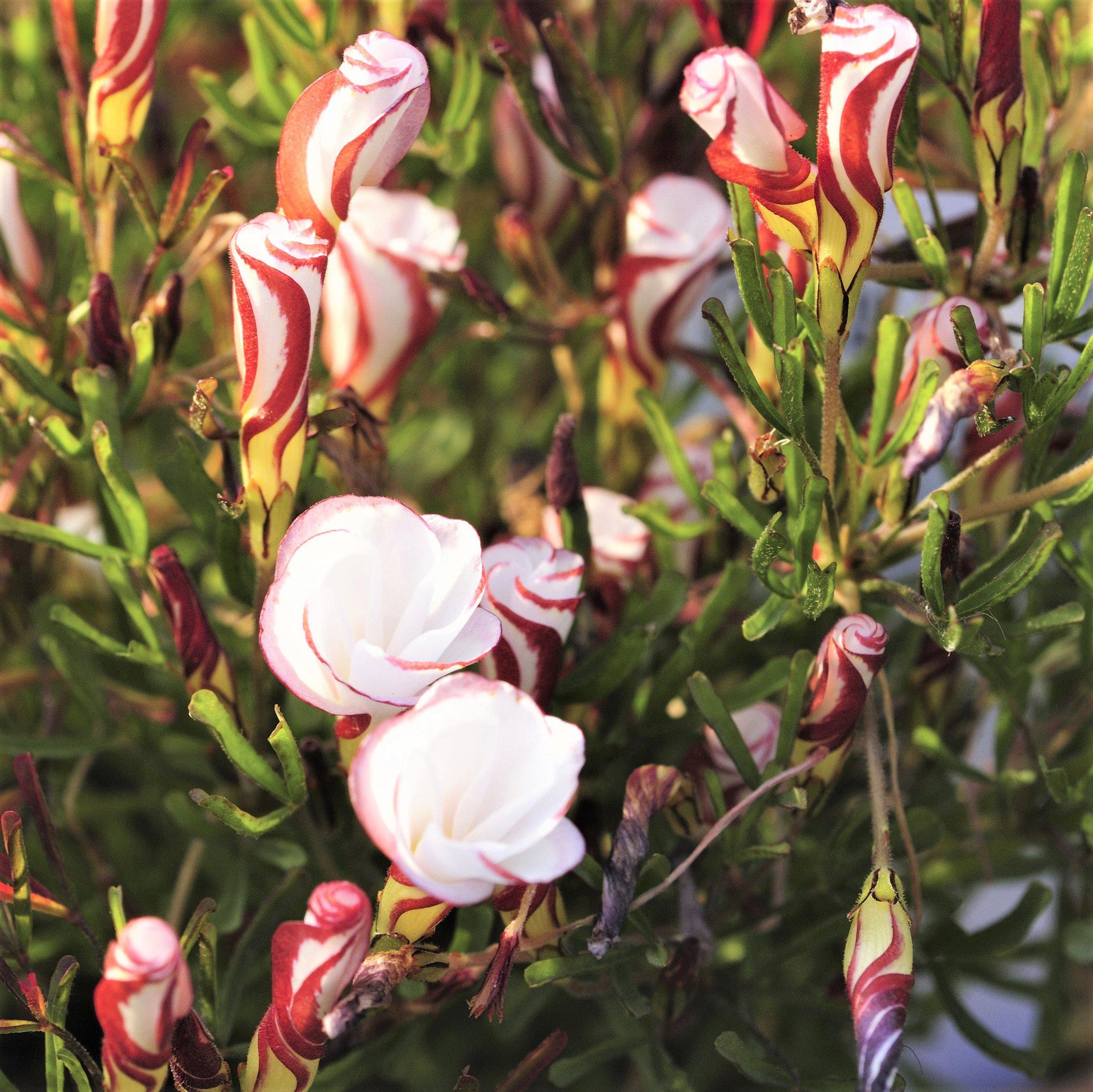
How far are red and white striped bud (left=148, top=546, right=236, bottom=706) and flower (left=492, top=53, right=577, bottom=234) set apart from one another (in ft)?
0.75

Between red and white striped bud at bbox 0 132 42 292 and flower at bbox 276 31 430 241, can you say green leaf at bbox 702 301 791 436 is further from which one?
red and white striped bud at bbox 0 132 42 292

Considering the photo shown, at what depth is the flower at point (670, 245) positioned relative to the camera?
0.40 meters

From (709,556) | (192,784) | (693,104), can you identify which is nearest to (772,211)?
(693,104)

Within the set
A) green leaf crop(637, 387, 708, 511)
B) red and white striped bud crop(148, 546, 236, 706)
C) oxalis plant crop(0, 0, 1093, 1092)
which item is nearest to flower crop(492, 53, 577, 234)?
oxalis plant crop(0, 0, 1093, 1092)

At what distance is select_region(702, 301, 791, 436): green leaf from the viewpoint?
0.89 ft

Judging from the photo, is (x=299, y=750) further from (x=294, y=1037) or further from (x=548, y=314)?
(x=548, y=314)

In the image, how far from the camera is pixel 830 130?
0.26 metres

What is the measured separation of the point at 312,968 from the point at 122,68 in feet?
0.84

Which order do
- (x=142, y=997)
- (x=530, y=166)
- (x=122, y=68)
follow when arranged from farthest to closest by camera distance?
(x=530, y=166)
(x=122, y=68)
(x=142, y=997)

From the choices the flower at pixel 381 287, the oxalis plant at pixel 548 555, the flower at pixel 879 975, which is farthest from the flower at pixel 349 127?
the flower at pixel 879 975

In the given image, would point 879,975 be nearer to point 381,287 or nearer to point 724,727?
point 724,727

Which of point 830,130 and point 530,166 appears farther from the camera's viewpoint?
point 530,166

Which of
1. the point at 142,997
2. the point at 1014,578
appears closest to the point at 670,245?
the point at 1014,578

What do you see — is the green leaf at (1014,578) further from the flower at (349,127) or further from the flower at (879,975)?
the flower at (349,127)
